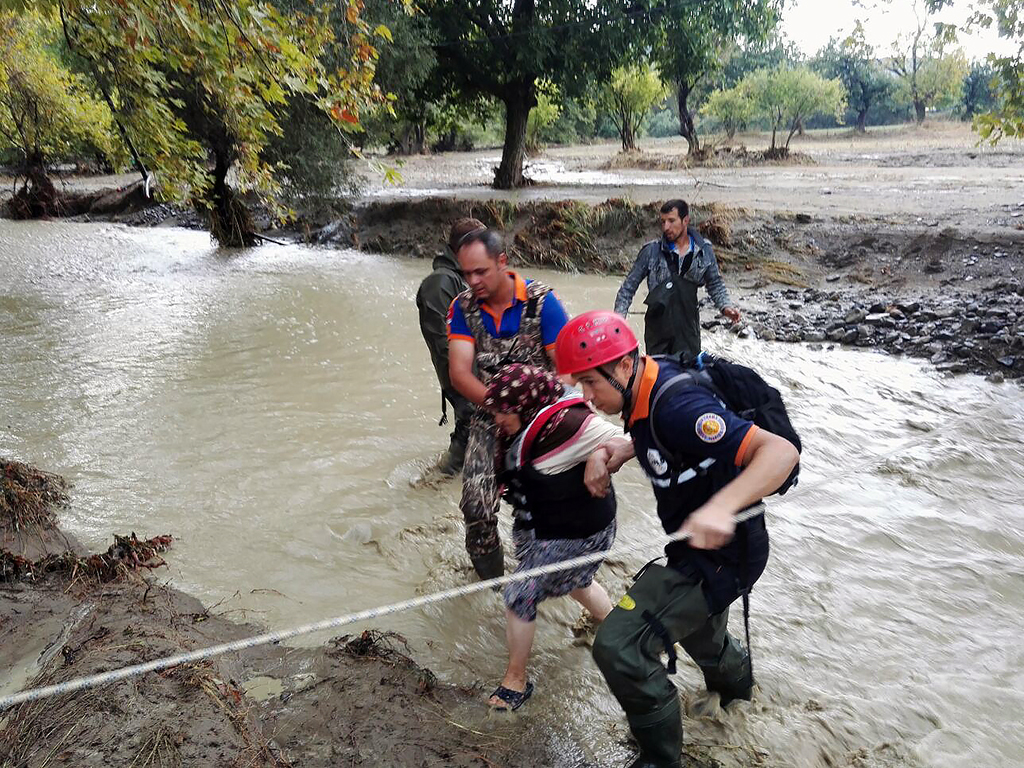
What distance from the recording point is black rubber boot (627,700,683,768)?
2322 millimetres

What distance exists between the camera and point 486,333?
3398mm

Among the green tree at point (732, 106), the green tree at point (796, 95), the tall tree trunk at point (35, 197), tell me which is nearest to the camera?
the tall tree trunk at point (35, 197)

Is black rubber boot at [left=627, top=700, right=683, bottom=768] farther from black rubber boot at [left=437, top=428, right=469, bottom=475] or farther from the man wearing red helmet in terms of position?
black rubber boot at [left=437, top=428, right=469, bottom=475]

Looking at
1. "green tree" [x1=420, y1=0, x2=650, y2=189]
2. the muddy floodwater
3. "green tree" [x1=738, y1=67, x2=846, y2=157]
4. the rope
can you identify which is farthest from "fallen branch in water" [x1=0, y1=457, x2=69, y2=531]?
"green tree" [x1=738, y1=67, x2=846, y2=157]

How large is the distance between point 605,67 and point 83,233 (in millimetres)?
15710

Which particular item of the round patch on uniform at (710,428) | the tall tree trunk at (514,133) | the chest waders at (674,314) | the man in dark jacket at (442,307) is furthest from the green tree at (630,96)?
the round patch on uniform at (710,428)

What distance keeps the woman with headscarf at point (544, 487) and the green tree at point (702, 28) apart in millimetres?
17843

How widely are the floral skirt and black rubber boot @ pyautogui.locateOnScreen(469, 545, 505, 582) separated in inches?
27.2

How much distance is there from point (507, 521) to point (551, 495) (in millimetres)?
2284

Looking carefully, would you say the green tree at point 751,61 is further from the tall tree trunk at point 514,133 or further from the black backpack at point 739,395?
the black backpack at point 739,395

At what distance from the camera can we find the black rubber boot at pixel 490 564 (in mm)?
3600

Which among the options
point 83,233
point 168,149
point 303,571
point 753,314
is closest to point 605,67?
point 753,314

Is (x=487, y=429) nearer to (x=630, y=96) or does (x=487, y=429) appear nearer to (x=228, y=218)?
(x=228, y=218)

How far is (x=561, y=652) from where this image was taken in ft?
11.4
